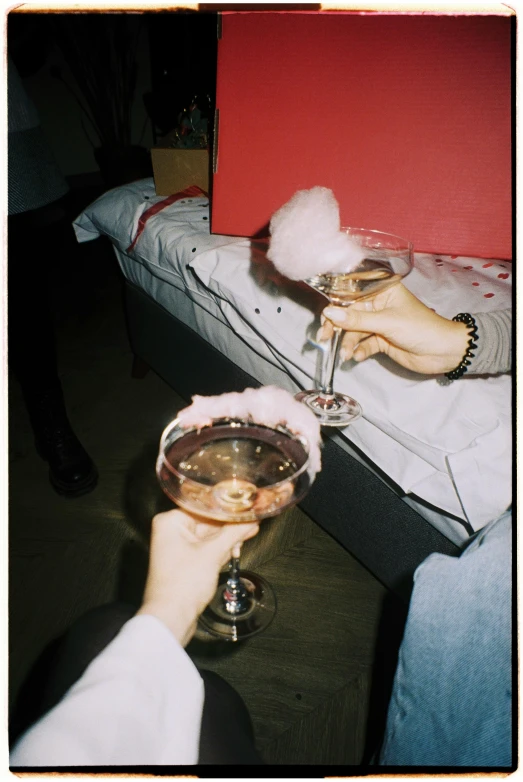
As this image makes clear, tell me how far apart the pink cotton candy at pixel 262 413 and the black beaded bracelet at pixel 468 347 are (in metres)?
0.23

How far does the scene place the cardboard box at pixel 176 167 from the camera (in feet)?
4.76

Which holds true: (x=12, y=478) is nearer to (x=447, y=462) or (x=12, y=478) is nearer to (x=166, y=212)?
(x=166, y=212)

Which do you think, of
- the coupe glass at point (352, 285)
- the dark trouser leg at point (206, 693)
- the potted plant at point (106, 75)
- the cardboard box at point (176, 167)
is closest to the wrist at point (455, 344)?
the coupe glass at point (352, 285)

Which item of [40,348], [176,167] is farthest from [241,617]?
[176,167]

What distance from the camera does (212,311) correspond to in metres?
1.19

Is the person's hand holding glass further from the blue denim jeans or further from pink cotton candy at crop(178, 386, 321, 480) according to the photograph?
the blue denim jeans

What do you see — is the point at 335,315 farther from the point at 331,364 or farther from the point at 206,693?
the point at 206,693

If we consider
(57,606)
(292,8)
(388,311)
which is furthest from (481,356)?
(57,606)

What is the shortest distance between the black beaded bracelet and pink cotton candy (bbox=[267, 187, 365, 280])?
192 millimetres

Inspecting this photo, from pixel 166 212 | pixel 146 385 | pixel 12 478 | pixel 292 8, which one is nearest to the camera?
pixel 292 8

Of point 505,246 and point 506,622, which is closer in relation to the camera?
point 506,622

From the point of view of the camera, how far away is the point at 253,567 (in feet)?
3.92

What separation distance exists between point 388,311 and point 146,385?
1372 millimetres

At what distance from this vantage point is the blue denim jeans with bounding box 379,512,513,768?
45 cm
